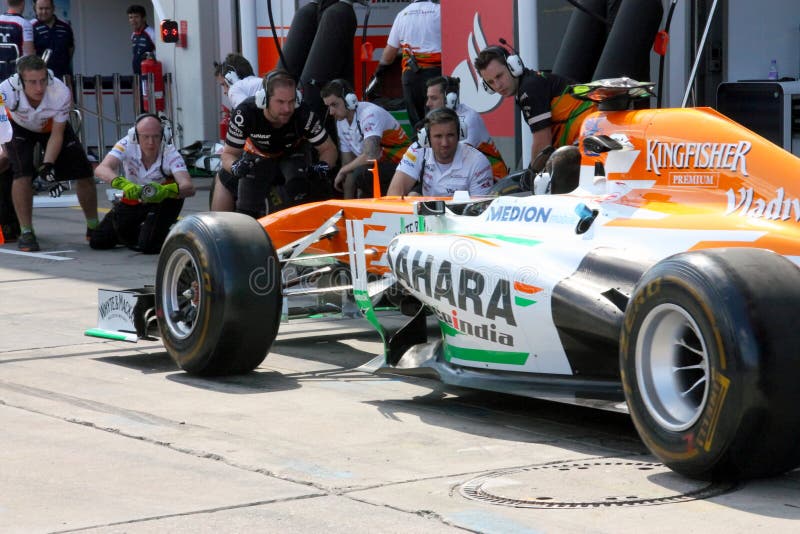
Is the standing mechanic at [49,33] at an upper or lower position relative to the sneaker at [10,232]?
upper

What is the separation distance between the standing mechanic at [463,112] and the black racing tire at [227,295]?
3.64 m

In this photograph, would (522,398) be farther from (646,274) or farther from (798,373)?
(798,373)

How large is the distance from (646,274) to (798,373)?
2.30ft

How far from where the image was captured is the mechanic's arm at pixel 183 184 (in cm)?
1162

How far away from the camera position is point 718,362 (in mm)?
4316

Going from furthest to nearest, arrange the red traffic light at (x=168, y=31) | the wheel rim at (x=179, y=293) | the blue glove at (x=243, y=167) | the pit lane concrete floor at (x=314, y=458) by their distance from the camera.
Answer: the red traffic light at (x=168, y=31) < the blue glove at (x=243, y=167) < the wheel rim at (x=179, y=293) < the pit lane concrete floor at (x=314, y=458)

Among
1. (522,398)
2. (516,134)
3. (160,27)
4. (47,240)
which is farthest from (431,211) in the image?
(160,27)

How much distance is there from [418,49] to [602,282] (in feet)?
26.1

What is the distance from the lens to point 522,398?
6227mm

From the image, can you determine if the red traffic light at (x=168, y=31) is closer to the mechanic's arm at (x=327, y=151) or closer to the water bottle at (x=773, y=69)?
the mechanic's arm at (x=327, y=151)

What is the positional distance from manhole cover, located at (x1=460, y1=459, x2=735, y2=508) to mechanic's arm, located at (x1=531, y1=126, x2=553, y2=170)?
404cm

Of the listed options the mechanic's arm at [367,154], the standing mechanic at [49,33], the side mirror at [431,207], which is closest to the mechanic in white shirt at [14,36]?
the standing mechanic at [49,33]

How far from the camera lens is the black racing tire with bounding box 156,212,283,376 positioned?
6.50 meters

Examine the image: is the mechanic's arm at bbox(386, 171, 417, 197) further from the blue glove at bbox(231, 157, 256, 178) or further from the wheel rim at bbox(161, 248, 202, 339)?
the wheel rim at bbox(161, 248, 202, 339)
